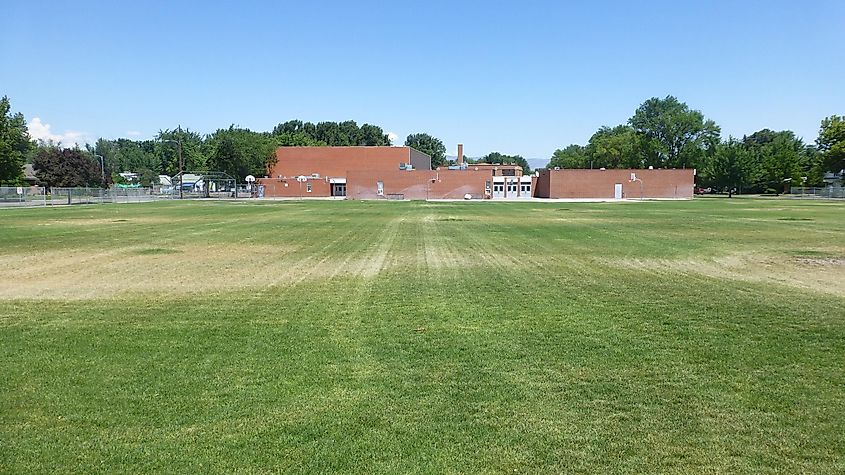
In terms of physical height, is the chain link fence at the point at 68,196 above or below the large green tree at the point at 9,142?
below

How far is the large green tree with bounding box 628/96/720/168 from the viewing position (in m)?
129

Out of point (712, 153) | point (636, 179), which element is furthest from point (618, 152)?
point (636, 179)

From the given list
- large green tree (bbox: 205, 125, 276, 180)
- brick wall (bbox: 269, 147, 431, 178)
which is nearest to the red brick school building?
brick wall (bbox: 269, 147, 431, 178)

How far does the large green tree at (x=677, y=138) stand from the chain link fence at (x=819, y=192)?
19441mm

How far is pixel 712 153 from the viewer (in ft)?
418

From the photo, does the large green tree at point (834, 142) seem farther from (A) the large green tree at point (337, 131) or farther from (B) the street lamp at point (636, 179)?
(A) the large green tree at point (337, 131)

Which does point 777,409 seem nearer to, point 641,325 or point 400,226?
point 641,325

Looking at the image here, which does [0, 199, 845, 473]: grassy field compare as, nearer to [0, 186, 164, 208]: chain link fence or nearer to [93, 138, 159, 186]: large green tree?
[0, 186, 164, 208]: chain link fence

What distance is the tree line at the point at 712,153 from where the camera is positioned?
10888cm

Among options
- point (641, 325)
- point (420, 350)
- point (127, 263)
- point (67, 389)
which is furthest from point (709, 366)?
point (127, 263)

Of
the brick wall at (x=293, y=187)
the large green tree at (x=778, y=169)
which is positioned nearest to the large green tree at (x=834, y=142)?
the large green tree at (x=778, y=169)

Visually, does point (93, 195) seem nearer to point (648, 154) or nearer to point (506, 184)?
point (506, 184)

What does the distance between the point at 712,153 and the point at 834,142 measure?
27.7 metres

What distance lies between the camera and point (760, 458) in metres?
5.02
